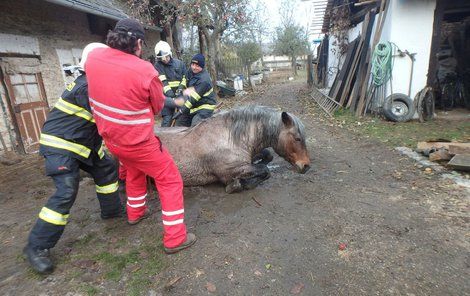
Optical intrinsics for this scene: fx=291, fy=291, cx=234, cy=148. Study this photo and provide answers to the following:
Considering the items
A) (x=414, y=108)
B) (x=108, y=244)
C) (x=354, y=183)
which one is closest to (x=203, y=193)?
(x=108, y=244)

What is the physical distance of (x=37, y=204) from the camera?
4.09m

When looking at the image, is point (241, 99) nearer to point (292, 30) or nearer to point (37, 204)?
point (37, 204)

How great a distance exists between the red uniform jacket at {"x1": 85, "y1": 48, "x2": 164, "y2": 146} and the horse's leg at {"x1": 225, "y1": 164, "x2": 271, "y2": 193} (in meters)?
1.64

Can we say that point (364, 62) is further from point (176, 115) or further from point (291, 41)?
point (291, 41)

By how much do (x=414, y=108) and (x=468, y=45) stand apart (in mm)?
4256

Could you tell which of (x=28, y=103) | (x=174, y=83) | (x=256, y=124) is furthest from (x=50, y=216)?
(x=28, y=103)

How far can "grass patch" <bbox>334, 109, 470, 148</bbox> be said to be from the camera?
598cm

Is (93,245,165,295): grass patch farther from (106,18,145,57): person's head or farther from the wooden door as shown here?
the wooden door

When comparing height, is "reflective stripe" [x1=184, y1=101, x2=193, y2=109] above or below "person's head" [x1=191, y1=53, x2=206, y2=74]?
below

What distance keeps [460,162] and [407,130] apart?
275 centimetres

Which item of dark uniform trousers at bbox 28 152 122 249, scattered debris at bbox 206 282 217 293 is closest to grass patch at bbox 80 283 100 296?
dark uniform trousers at bbox 28 152 122 249

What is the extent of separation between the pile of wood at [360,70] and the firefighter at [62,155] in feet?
25.1

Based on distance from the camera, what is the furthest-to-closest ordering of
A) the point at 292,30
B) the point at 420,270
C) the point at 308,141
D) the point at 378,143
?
the point at 292,30, the point at 308,141, the point at 378,143, the point at 420,270

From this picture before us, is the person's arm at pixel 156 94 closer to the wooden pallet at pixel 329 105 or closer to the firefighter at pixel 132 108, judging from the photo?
the firefighter at pixel 132 108
